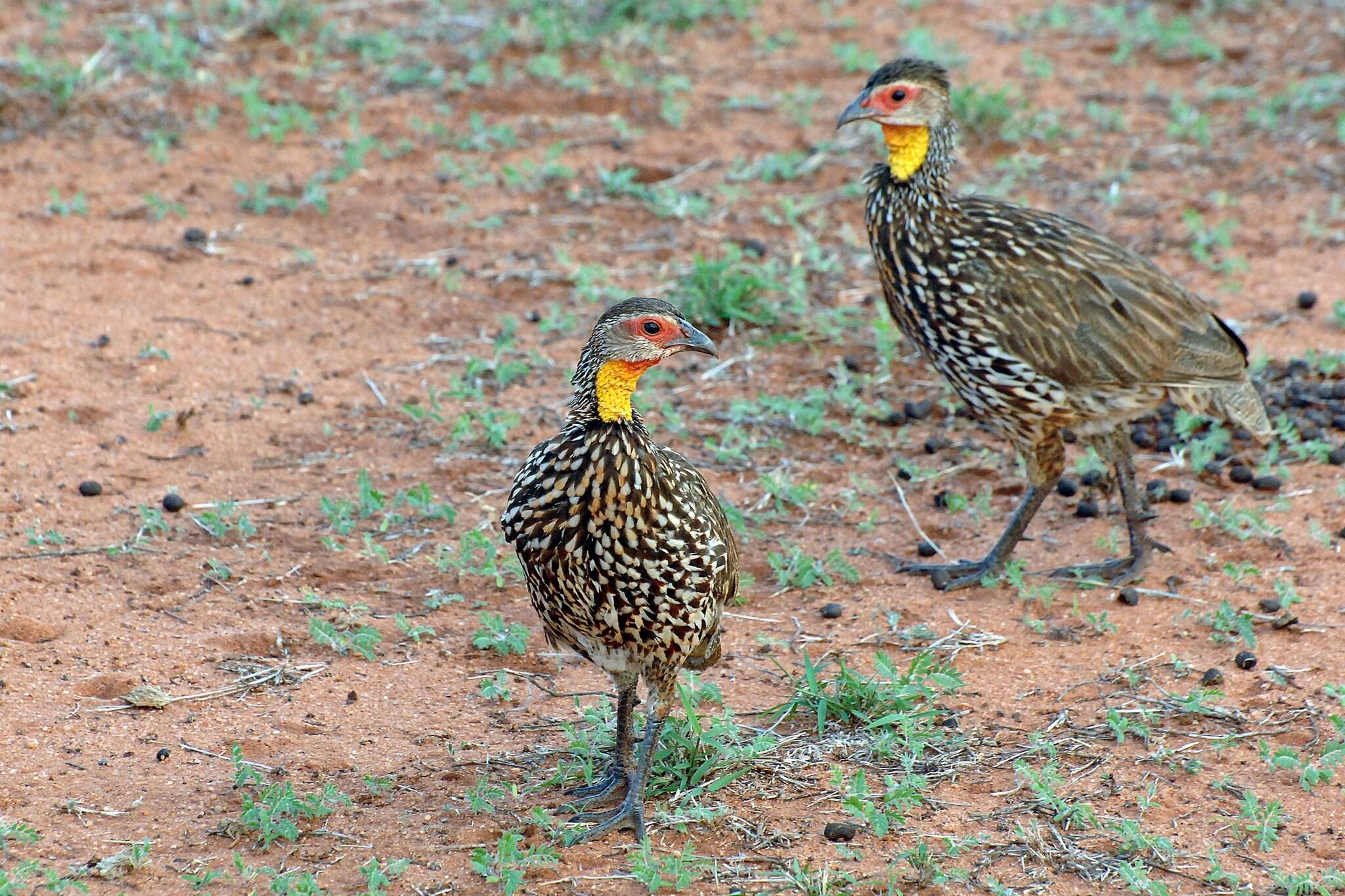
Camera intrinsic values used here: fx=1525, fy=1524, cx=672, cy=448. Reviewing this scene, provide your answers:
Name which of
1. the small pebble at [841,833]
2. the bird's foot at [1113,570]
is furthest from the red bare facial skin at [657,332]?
the bird's foot at [1113,570]

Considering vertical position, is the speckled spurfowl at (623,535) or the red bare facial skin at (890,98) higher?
the red bare facial skin at (890,98)

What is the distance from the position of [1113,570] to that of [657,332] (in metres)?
2.56

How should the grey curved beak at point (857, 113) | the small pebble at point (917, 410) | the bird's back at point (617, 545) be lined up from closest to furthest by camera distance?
the bird's back at point (617, 545) → the grey curved beak at point (857, 113) → the small pebble at point (917, 410)

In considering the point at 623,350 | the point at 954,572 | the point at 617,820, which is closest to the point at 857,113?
the point at 954,572

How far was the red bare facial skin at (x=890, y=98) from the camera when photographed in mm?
6152

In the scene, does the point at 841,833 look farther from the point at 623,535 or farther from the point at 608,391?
the point at 608,391

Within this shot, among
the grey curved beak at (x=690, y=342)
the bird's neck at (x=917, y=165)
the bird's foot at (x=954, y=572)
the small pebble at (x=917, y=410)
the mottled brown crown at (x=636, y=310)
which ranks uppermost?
the bird's neck at (x=917, y=165)

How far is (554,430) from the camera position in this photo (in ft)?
23.1

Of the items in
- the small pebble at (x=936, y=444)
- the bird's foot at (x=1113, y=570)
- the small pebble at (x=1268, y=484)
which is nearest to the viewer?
the bird's foot at (x=1113, y=570)

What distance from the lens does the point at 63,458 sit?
654 cm

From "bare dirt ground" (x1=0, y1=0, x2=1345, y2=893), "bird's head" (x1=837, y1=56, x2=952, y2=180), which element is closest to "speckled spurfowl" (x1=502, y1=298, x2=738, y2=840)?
"bare dirt ground" (x1=0, y1=0, x2=1345, y2=893)

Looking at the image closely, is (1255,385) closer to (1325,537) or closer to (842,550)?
(1325,537)

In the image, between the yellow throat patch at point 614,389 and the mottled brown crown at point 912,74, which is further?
the mottled brown crown at point 912,74

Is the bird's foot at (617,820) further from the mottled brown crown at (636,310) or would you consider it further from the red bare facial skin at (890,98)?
the red bare facial skin at (890,98)
